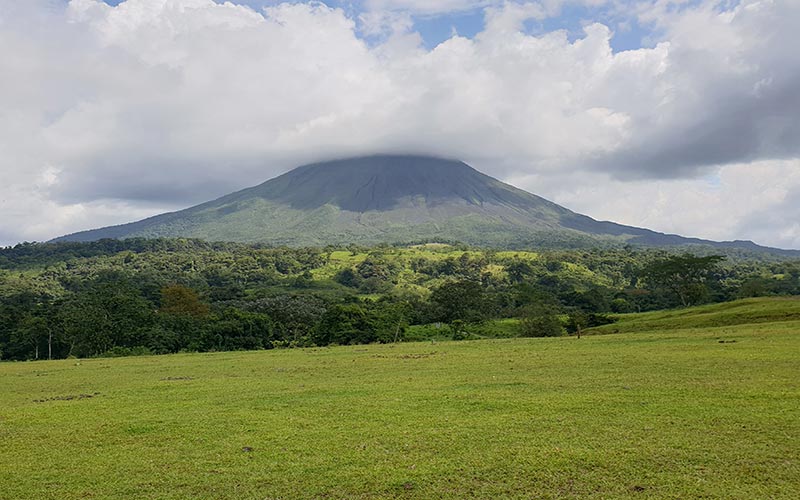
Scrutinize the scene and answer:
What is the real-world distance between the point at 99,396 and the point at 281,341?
111 ft

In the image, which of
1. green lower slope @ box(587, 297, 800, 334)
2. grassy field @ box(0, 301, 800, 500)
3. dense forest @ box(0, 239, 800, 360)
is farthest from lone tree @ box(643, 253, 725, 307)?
grassy field @ box(0, 301, 800, 500)

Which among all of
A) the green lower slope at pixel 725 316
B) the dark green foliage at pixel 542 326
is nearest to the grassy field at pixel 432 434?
the green lower slope at pixel 725 316

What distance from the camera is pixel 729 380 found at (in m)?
15.2

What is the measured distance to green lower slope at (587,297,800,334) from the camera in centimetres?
3591

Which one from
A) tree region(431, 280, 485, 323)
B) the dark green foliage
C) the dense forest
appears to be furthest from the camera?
tree region(431, 280, 485, 323)

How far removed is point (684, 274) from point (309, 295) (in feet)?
166

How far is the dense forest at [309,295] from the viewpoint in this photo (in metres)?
48.2

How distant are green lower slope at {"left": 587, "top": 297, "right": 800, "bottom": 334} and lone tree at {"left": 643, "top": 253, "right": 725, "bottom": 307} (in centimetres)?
2683

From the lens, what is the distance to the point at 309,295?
80688mm

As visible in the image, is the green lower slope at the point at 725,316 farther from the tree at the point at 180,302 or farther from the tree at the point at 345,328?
the tree at the point at 180,302

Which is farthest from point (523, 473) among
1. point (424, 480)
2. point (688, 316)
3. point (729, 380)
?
point (688, 316)

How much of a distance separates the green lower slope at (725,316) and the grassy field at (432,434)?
58.9 feet

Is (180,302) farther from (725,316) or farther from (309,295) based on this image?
(725,316)

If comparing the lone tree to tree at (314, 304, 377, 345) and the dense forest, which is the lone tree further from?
tree at (314, 304, 377, 345)
